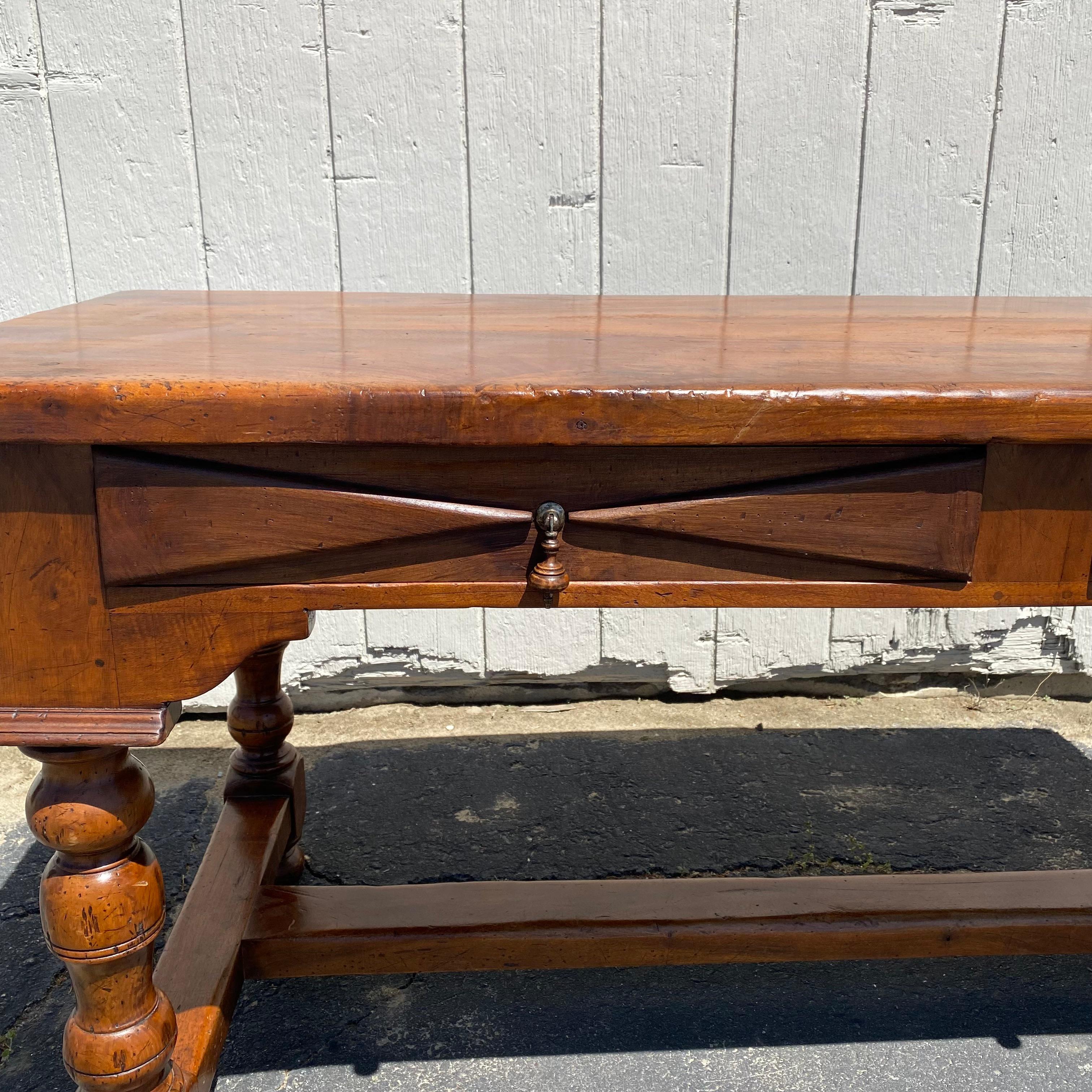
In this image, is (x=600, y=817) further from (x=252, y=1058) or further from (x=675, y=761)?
(x=252, y=1058)

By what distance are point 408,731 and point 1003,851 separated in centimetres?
116

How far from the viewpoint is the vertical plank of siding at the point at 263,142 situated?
1.89 meters

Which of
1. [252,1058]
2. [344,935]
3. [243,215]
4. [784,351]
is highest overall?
[243,215]

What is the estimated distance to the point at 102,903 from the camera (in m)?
0.95

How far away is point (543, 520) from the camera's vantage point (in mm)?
896

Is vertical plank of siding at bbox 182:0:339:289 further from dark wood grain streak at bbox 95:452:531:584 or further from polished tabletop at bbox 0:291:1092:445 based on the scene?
dark wood grain streak at bbox 95:452:531:584

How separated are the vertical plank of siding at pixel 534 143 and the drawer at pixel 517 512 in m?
1.23

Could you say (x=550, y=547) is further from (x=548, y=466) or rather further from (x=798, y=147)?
(x=798, y=147)

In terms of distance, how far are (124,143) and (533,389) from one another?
4.88ft

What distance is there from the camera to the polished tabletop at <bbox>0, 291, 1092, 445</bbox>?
83 centimetres

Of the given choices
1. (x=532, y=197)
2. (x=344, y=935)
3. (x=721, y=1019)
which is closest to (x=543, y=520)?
(x=344, y=935)

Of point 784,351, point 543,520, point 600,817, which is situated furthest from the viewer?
point 600,817

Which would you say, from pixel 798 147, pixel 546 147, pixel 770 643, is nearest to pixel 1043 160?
pixel 798 147

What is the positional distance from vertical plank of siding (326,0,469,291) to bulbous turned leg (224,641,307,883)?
0.82 meters
